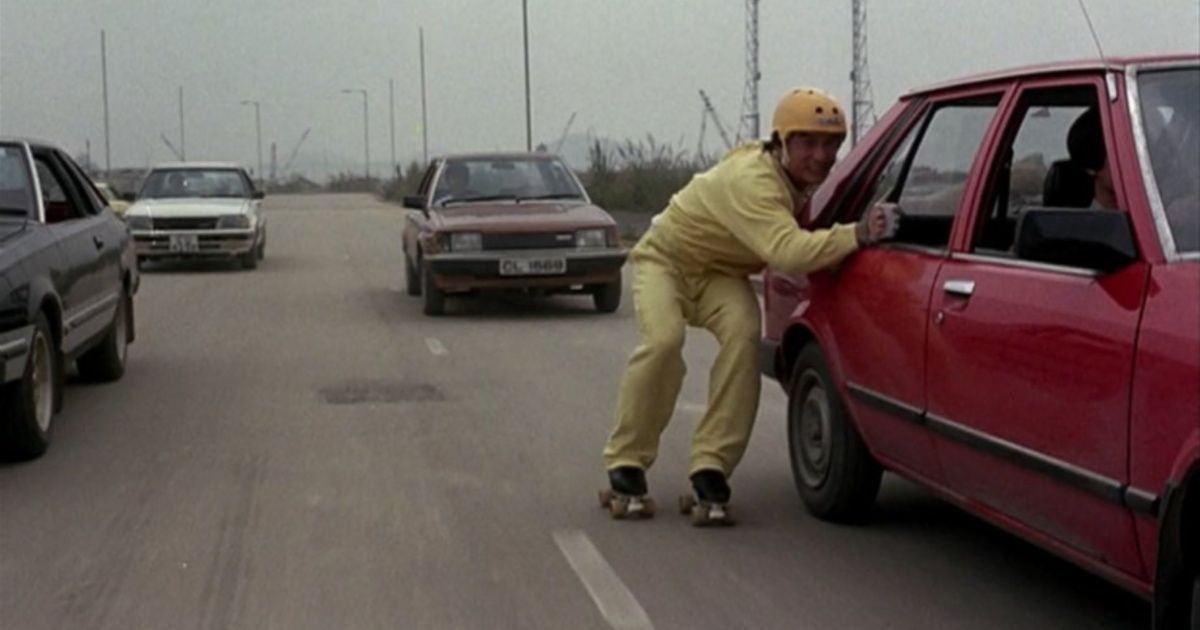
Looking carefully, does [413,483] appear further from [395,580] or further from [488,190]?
[488,190]

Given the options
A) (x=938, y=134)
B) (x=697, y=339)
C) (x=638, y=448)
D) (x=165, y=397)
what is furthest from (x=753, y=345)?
(x=697, y=339)

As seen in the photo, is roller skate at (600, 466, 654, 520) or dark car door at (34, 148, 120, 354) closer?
roller skate at (600, 466, 654, 520)

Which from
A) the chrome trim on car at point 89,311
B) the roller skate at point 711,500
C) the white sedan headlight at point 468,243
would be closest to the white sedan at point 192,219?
the white sedan headlight at point 468,243

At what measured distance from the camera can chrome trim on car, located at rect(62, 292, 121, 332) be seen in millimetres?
9716

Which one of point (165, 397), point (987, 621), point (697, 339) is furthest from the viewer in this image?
point (697, 339)

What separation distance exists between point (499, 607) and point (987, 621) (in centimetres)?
157

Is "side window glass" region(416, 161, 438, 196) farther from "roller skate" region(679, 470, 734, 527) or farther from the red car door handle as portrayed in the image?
the red car door handle

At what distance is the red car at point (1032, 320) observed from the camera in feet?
14.9

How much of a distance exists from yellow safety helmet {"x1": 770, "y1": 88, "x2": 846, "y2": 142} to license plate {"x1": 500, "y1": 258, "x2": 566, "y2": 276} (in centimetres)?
898

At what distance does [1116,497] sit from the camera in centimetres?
466

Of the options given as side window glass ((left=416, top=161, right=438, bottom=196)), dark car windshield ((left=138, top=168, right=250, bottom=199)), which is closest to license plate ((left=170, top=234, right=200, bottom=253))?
dark car windshield ((left=138, top=168, right=250, bottom=199))

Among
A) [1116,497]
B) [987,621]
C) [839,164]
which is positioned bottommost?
[987,621]

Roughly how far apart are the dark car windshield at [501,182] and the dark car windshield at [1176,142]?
12.1m

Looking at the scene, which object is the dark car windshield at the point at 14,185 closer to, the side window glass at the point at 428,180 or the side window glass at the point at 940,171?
the side window glass at the point at 940,171
